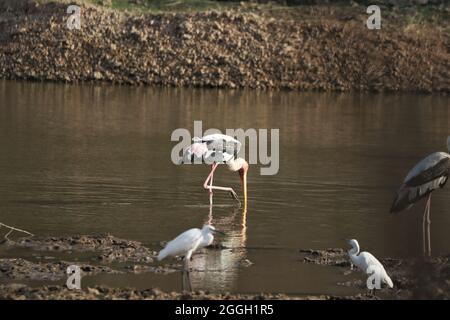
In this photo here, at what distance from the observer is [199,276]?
12125 millimetres

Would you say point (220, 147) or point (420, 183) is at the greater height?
Result: point (220, 147)

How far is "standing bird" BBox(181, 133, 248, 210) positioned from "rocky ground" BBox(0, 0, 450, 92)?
2114 cm

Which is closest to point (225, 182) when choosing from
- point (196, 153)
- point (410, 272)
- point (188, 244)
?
point (196, 153)

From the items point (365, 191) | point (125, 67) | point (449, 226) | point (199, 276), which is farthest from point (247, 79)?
point (199, 276)

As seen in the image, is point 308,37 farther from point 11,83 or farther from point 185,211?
point 185,211

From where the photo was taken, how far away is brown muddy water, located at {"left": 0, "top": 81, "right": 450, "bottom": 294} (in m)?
13.4

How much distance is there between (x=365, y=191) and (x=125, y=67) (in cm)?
2187

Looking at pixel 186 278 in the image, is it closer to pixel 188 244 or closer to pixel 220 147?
pixel 188 244

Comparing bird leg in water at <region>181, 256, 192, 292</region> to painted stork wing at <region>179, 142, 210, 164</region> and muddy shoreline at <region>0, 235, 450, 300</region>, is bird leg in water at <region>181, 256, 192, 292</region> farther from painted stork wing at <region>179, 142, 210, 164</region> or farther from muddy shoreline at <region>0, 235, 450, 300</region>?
painted stork wing at <region>179, 142, 210, 164</region>

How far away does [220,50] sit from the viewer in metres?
40.3

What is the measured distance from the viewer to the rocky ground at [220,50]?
129ft

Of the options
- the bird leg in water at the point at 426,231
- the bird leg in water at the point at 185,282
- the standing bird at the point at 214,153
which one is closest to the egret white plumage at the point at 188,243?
the bird leg in water at the point at 185,282

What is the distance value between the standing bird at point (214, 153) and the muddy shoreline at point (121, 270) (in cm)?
387

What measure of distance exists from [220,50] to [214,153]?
2286 cm
